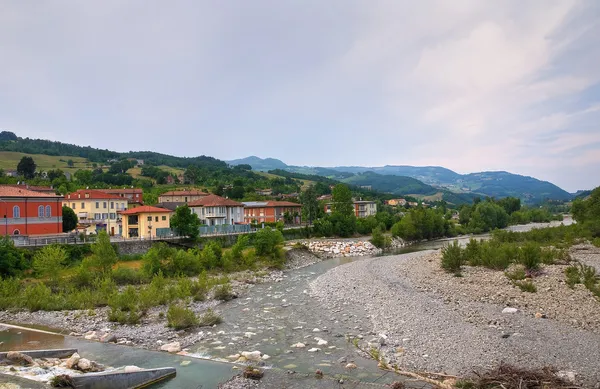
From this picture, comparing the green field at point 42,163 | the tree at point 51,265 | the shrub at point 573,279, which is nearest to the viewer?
the shrub at point 573,279

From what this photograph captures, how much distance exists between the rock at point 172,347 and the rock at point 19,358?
427cm

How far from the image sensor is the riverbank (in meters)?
12.2

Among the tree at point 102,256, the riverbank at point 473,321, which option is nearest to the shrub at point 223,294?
the riverbank at point 473,321

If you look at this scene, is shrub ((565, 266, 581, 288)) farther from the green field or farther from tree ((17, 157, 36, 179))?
the green field

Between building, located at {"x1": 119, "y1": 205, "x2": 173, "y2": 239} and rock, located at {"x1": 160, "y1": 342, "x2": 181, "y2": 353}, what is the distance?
37.5 m

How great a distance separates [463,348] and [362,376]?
3.82 meters

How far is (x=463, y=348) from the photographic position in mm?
13344

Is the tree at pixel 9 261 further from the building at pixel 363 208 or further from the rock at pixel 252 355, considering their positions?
the building at pixel 363 208

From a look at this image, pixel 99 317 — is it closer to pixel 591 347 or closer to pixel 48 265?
pixel 48 265

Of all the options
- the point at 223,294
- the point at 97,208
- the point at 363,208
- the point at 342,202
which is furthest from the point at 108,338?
the point at 363,208

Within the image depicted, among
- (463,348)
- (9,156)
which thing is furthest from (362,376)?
(9,156)

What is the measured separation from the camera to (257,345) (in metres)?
15.8

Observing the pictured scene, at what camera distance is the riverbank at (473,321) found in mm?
12234

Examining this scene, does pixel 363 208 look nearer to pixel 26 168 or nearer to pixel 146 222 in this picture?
pixel 146 222
